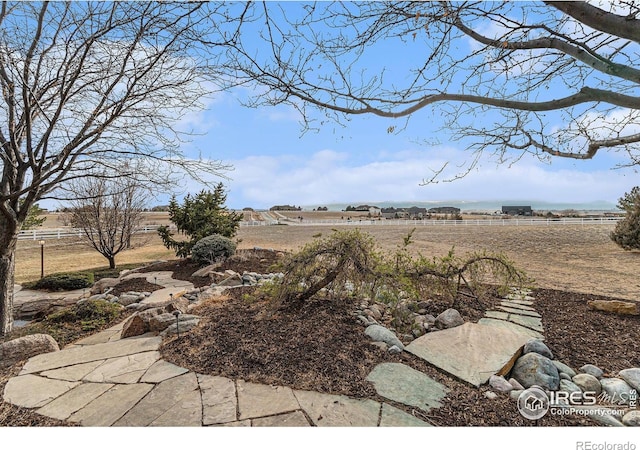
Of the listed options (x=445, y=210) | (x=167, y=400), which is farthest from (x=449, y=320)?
(x=445, y=210)

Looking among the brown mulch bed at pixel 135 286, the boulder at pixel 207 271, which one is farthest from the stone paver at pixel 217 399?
the boulder at pixel 207 271

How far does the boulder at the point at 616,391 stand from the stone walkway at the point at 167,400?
1.08 metres

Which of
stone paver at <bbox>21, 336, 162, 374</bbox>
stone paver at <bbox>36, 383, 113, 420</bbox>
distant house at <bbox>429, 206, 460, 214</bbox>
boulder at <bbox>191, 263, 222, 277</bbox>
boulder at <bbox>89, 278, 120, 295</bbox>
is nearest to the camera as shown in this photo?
stone paver at <bbox>36, 383, 113, 420</bbox>

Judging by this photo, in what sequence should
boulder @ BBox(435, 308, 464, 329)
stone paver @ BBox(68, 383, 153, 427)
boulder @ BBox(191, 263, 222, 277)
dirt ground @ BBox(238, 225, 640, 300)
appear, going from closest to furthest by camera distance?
stone paver @ BBox(68, 383, 153, 427) → boulder @ BBox(435, 308, 464, 329) → dirt ground @ BBox(238, 225, 640, 300) → boulder @ BBox(191, 263, 222, 277)

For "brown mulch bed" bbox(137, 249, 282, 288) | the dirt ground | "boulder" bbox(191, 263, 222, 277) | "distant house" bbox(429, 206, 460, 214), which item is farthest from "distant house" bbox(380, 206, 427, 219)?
"boulder" bbox(191, 263, 222, 277)

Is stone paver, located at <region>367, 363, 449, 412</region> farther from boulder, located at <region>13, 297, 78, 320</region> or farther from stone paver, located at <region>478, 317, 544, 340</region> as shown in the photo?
boulder, located at <region>13, 297, 78, 320</region>

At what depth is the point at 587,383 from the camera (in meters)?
2.03

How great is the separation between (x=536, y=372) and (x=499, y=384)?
0.37 meters

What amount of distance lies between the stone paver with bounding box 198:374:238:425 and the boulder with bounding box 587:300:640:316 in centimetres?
384

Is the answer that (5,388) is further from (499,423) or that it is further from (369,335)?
(499,423)

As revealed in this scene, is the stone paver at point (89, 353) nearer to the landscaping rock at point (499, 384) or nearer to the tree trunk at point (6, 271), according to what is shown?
the tree trunk at point (6, 271)

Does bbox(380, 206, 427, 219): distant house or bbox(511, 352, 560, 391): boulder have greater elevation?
bbox(380, 206, 427, 219): distant house

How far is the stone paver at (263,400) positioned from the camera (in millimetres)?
1612

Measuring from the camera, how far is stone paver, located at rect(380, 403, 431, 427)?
5.16 feet
